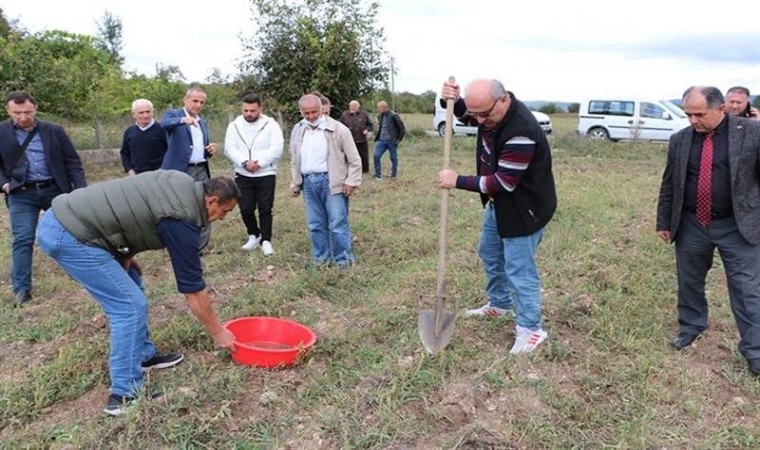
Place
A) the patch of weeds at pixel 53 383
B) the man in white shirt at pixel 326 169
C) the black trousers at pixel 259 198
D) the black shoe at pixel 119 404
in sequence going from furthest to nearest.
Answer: the black trousers at pixel 259 198
the man in white shirt at pixel 326 169
the patch of weeds at pixel 53 383
the black shoe at pixel 119 404

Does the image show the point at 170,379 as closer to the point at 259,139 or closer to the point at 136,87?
the point at 259,139

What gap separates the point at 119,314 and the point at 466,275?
2.89m

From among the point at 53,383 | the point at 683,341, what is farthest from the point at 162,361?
the point at 683,341

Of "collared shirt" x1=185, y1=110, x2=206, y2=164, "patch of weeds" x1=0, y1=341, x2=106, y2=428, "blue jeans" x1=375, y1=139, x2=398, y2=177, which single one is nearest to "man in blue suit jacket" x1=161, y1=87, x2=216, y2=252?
"collared shirt" x1=185, y1=110, x2=206, y2=164

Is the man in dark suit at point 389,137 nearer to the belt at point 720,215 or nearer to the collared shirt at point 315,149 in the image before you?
the collared shirt at point 315,149

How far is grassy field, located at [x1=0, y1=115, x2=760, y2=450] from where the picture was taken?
2.80 m

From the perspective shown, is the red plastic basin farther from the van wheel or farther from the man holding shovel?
the van wheel

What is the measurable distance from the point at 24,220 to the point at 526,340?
3.71m

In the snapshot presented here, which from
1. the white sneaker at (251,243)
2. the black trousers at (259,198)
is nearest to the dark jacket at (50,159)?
the black trousers at (259,198)

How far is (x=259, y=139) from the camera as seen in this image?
5.49m

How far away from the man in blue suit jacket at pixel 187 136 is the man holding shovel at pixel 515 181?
260 cm

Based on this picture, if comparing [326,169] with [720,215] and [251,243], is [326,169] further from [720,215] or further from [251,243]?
[720,215]

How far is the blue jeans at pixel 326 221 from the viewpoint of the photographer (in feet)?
16.9

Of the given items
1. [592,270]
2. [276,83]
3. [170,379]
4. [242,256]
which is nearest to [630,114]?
[276,83]
